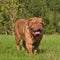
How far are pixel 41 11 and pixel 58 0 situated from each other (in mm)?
2943

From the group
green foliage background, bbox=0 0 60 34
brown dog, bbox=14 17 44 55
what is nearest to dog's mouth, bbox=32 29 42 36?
brown dog, bbox=14 17 44 55

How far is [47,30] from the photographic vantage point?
43.5 metres

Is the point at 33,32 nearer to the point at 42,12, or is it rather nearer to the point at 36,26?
the point at 36,26

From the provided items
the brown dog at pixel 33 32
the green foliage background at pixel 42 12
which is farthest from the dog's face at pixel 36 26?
the green foliage background at pixel 42 12

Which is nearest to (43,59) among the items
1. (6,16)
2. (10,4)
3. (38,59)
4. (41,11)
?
(38,59)

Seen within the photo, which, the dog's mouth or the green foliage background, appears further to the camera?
the green foliage background

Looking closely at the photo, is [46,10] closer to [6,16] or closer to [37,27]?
[6,16]

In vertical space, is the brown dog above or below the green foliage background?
above

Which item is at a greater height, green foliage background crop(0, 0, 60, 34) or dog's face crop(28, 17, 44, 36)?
dog's face crop(28, 17, 44, 36)

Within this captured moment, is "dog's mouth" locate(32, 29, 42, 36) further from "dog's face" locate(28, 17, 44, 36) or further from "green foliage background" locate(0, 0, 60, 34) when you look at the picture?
"green foliage background" locate(0, 0, 60, 34)

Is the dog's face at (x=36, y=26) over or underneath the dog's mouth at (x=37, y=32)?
over

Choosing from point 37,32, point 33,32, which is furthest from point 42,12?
point 37,32

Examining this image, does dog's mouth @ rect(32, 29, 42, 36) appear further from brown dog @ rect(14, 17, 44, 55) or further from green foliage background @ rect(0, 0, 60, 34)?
→ green foliage background @ rect(0, 0, 60, 34)

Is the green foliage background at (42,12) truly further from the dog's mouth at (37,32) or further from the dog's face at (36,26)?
the dog's mouth at (37,32)
